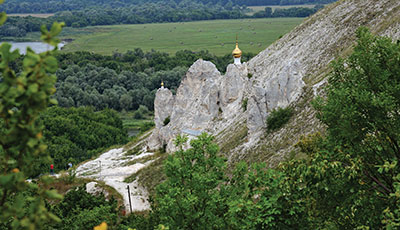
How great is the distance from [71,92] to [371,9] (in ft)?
280

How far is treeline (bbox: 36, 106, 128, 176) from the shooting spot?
7206 cm

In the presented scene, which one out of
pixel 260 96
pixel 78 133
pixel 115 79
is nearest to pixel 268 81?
pixel 260 96

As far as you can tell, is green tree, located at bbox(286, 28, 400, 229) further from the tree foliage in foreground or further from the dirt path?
the dirt path

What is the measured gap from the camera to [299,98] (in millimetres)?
29641

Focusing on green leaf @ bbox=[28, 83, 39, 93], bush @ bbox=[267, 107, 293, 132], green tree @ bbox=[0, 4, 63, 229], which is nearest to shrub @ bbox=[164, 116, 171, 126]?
bush @ bbox=[267, 107, 293, 132]

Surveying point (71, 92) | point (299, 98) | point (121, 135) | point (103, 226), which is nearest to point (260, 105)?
point (299, 98)

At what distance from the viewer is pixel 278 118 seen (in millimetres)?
28984

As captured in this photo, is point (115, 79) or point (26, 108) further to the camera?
point (115, 79)

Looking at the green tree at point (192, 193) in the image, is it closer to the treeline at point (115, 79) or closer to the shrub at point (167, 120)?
the shrub at point (167, 120)

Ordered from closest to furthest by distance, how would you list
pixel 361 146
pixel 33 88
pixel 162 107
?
pixel 33 88
pixel 361 146
pixel 162 107

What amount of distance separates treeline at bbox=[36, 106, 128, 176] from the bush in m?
45.8

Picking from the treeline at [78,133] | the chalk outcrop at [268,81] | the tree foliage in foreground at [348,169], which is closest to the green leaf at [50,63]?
the tree foliage in foreground at [348,169]

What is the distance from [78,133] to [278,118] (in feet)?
192

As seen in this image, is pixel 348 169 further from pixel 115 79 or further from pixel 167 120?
pixel 115 79
